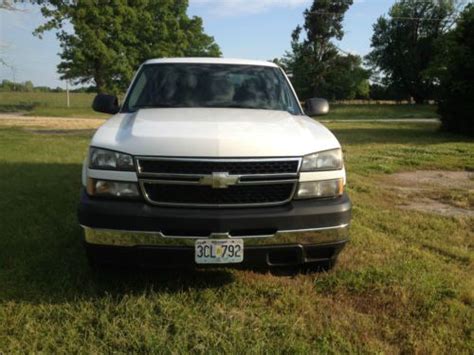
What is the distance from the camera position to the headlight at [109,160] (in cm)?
299

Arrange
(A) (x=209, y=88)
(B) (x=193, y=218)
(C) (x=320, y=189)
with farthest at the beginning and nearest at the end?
(A) (x=209, y=88) < (C) (x=320, y=189) < (B) (x=193, y=218)

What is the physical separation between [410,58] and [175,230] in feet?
189

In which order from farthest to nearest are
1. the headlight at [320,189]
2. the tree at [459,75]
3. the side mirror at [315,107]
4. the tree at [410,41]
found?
the tree at [410,41] < the tree at [459,75] < the side mirror at [315,107] < the headlight at [320,189]

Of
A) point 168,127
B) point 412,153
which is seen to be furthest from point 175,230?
point 412,153

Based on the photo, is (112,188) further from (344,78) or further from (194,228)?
(344,78)

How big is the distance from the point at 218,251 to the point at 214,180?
445 millimetres

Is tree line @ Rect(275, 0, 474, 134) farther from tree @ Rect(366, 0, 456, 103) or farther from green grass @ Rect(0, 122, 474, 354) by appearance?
green grass @ Rect(0, 122, 474, 354)

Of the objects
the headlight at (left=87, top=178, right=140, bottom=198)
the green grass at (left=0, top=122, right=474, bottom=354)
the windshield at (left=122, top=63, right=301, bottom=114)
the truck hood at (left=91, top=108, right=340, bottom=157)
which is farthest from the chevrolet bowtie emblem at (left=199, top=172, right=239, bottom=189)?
the windshield at (left=122, top=63, right=301, bottom=114)

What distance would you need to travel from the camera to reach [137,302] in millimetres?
3193

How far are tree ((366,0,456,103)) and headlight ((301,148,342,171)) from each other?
2086 inches

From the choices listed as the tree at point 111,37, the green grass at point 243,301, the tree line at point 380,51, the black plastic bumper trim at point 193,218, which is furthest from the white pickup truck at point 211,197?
the tree line at point 380,51

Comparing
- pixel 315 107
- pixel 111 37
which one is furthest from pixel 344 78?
pixel 315 107

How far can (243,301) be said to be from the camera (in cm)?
327

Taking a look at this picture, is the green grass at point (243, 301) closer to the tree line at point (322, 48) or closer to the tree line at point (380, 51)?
the tree line at point (322, 48)
